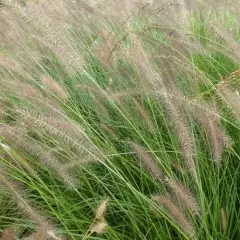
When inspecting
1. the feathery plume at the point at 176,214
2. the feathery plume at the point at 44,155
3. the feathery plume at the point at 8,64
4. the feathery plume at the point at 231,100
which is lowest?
the feathery plume at the point at 176,214

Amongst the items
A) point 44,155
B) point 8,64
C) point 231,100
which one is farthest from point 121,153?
point 8,64

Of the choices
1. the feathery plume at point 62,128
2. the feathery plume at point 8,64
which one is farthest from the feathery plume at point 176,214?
the feathery plume at point 8,64

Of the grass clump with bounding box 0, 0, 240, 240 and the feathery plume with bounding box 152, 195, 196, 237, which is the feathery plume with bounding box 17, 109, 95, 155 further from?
the feathery plume with bounding box 152, 195, 196, 237

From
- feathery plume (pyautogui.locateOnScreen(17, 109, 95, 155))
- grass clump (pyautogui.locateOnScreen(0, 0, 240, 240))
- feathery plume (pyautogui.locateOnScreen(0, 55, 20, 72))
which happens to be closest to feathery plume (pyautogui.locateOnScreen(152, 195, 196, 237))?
grass clump (pyautogui.locateOnScreen(0, 0, 240, 240))

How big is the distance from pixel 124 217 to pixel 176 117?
0.58 m

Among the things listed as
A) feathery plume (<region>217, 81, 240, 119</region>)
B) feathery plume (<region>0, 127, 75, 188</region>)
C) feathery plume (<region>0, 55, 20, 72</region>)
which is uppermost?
feathery plume (<region>0, 55, 20, 72</region>)

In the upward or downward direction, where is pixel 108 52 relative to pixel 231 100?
upward

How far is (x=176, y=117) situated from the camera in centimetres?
150

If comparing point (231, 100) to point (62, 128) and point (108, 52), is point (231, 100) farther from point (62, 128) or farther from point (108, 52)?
point (108, 52)

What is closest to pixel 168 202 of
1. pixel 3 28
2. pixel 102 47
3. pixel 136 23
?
pixel 102 47

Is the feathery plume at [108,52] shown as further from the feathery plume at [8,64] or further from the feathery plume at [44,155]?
the feathery plume at [44,155]

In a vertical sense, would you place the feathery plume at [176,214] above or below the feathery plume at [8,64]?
below

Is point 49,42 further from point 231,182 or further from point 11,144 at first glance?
point 231,182

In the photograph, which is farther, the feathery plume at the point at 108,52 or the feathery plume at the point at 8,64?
the feathery plume at the point at 108,52
